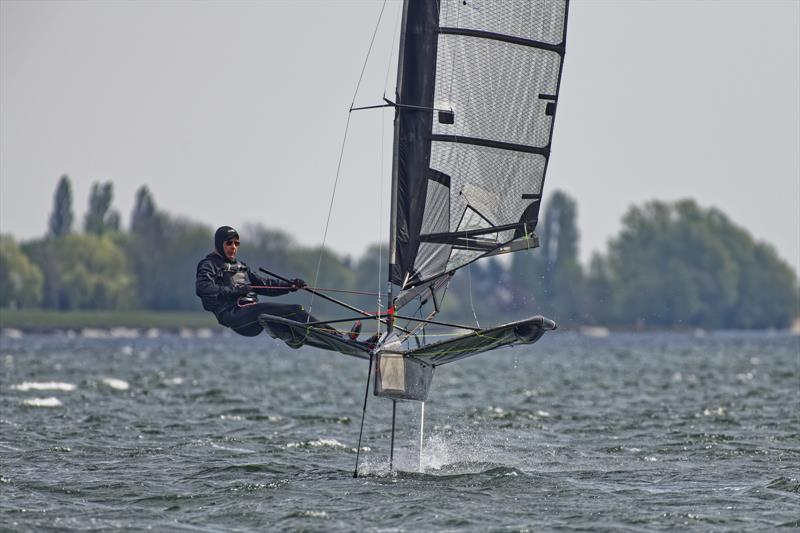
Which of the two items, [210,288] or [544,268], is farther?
[544,268]

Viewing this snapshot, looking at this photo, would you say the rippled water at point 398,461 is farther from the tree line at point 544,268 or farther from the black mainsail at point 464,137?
the tree line at point 544,268

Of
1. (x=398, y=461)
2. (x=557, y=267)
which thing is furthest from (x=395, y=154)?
(x=557, y=267)

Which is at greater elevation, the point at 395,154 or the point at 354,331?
the point at 395,154

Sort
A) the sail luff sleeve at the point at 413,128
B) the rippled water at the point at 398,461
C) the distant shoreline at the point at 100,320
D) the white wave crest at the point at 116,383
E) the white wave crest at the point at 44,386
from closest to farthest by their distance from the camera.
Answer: the rippled water at the point at 398,461 < the sail luff sleeve at the point at 413,128 < the white wave crest at the point at 44,386 < the white wave crest at the point at 116,383 < the distant shoreline at the point at 100,320

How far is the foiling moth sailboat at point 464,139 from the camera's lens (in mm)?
17188

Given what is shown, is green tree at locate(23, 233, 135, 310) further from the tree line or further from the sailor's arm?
the sailor's arm

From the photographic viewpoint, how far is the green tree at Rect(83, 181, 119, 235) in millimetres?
154500

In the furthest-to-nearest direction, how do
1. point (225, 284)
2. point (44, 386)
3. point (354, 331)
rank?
1. point (44, 386)
2. point (225, 284)
3. point (354, 331)

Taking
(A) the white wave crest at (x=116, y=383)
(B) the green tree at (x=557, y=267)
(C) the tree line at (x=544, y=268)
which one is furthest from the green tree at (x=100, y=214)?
(A) the white wave crest at (x=116, y=383)

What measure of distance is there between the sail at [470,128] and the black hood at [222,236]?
2.17 metres

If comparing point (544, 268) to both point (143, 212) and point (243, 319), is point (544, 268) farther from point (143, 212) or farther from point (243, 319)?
point (243, 319)

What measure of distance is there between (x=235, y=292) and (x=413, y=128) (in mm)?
3225

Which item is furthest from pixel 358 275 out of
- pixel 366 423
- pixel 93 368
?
pixel 366 423

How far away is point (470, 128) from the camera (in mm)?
17734
